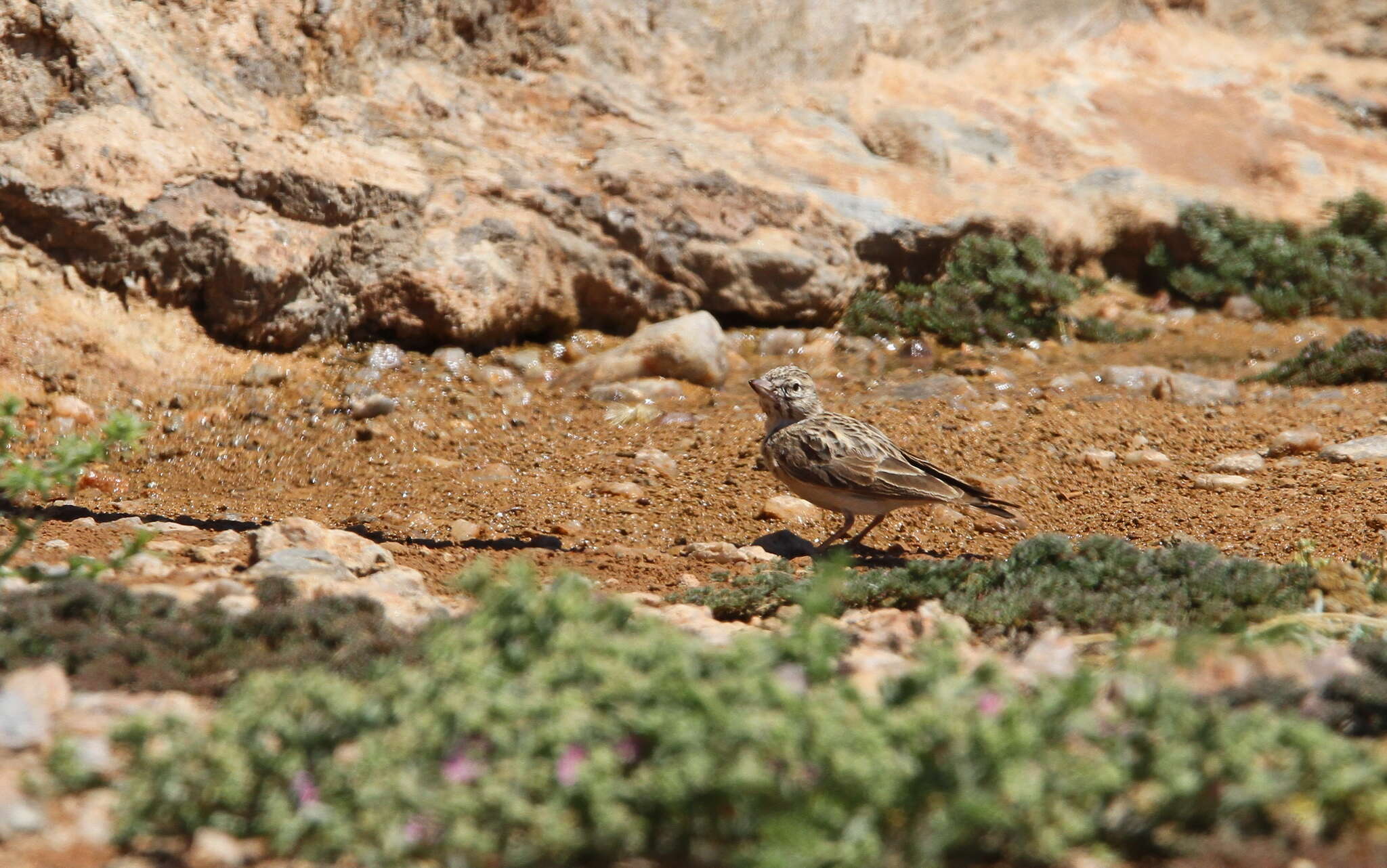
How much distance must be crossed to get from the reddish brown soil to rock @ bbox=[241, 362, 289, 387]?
37 mm

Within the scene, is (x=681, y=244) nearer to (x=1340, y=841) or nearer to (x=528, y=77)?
(x=528, y=77)

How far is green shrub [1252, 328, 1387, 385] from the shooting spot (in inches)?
341

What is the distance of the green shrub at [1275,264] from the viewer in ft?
34.3

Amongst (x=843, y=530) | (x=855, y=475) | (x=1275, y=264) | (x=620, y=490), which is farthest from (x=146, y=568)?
(x=1275, y=264)

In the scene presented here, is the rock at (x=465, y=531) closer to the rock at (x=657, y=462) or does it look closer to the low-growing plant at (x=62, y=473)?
the rock at (x=657, y=462)

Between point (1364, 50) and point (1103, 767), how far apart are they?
1224cm

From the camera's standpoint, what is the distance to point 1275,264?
10.6m

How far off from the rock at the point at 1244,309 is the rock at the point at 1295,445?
10.4 feet

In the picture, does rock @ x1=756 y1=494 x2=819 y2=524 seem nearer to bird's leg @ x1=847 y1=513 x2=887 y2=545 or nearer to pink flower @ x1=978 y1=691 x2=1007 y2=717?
bird's leg @ x1=847 y1=513 x2=887 y2=545

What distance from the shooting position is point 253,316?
7453 mm

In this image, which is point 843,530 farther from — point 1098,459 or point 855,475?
point 1098,459

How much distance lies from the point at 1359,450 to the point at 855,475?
2.93 metres

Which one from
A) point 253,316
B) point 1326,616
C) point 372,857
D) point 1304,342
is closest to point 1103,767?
point 372,857

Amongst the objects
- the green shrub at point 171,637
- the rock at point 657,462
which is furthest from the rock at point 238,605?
the rock at point 657,462
